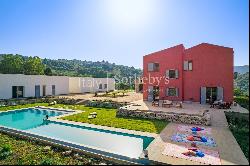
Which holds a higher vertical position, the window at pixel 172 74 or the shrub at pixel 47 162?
the window at pixel 172 74

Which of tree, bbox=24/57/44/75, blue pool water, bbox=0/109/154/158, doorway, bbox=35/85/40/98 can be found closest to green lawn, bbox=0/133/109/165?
blue pool water, bbox=0/109/154/158

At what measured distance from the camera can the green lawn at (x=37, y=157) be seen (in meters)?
9.09

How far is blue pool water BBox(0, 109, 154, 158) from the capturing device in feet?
36.9

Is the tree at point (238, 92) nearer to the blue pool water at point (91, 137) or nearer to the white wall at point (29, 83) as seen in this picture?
the blue pool water at point (91, 137)

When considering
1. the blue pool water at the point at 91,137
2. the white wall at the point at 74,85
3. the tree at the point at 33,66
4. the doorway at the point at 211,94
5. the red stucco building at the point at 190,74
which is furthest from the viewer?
the tree at the point at 33,66

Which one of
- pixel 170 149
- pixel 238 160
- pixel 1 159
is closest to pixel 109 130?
pixel 170 149

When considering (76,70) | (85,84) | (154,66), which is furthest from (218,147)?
(76,70)

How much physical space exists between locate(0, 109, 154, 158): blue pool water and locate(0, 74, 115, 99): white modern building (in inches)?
510

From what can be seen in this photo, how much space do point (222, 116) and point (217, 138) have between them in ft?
18.9

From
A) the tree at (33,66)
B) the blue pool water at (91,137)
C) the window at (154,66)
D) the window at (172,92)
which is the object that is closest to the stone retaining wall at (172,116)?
the blue pool water at (91,137)

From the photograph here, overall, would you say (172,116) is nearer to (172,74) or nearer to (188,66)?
(172,74)

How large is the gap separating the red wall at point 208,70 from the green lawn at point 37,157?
18233 millimetres

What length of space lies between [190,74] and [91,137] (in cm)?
1599

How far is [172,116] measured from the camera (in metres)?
16.6
